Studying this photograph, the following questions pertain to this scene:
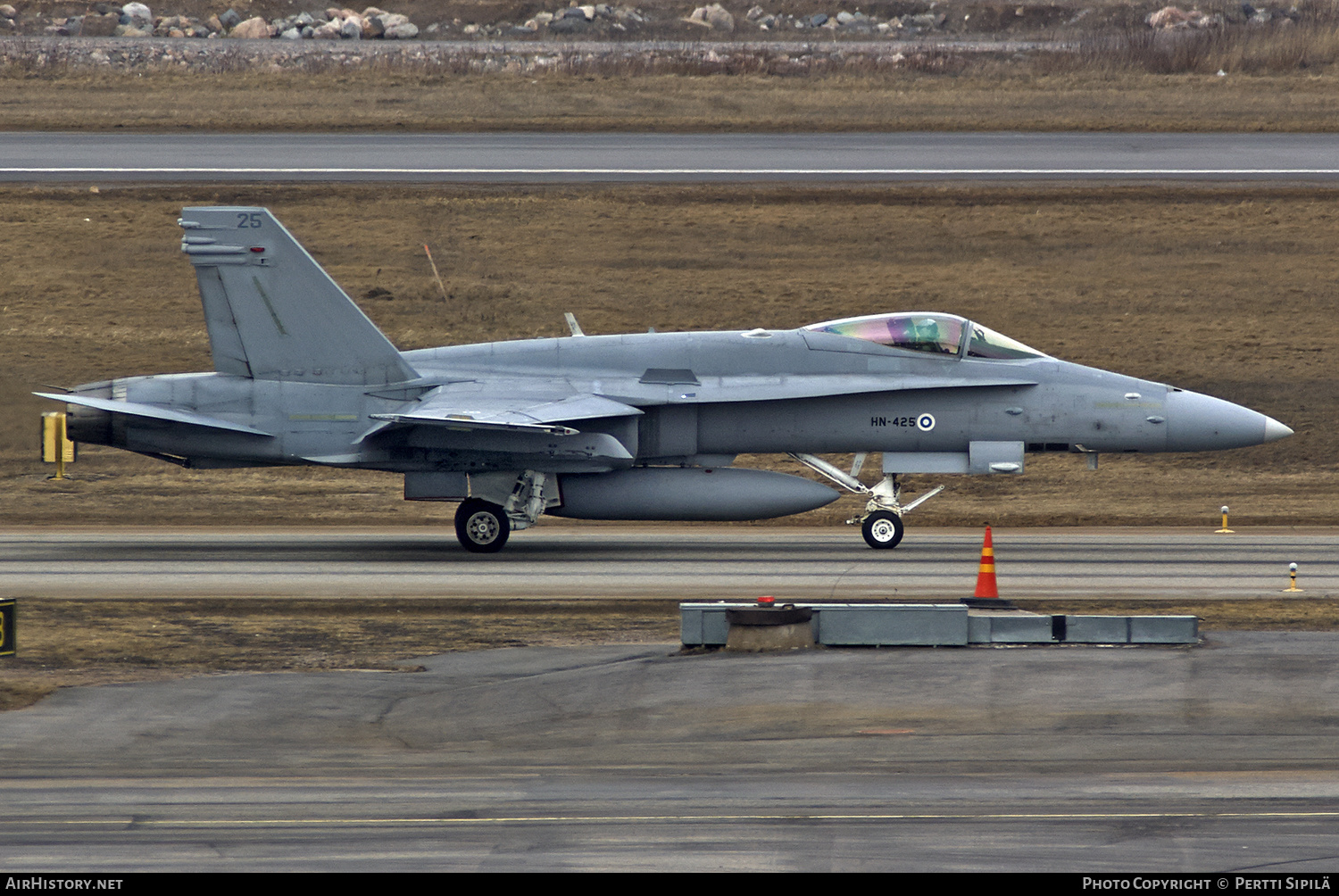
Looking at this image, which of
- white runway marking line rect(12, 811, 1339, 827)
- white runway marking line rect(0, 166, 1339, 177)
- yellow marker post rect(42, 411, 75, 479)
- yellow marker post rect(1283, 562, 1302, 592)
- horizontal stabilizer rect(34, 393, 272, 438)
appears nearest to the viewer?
white runway marking line rect(12, 811, 1339, 827)

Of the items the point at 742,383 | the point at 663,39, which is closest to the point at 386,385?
the point at 742,383

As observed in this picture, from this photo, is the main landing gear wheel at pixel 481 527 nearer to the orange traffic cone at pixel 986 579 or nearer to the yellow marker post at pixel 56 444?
the yellow marker post at pixel 56 444

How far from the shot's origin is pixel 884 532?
23359mm

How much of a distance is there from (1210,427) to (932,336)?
418cm

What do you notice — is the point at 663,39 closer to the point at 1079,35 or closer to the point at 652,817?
the point at 1079,35

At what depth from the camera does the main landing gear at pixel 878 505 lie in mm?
23344

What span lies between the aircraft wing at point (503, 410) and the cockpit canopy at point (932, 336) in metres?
3.51

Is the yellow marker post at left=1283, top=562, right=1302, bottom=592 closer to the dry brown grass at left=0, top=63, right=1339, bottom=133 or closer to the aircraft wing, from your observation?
the aircraft wing

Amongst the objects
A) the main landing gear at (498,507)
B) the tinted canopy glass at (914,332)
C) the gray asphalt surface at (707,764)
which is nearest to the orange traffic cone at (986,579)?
the gray asphalt surface at (707,764)

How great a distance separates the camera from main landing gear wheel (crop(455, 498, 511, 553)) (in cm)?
2341

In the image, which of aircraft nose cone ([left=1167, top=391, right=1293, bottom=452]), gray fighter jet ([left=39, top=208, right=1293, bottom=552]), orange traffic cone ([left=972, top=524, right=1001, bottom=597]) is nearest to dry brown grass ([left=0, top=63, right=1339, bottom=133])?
gray fighter jet ([left=39, top=208, right=1293, bottom=552])

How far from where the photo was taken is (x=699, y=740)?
40.4 ft

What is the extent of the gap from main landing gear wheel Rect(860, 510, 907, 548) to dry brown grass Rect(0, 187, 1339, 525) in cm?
530

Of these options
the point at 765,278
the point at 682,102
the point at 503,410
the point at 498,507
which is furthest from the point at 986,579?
the point at 682,102
